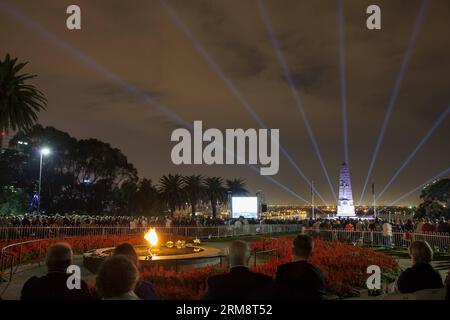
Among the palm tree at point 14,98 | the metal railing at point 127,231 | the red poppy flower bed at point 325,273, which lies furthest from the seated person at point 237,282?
the palm tree at point 14,98

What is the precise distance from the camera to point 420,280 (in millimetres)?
5848

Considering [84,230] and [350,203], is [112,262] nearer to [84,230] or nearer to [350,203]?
[84,230]

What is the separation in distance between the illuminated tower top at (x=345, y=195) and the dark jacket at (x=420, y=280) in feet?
371

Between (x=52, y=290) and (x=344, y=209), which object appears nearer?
(x=52, y=290)

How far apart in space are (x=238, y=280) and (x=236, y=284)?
2.2 inches

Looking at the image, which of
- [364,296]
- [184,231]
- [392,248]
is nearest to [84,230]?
[184,231]

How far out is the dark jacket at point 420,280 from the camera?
5.82m

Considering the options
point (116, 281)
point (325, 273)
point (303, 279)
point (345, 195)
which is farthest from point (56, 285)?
point (345, 195)

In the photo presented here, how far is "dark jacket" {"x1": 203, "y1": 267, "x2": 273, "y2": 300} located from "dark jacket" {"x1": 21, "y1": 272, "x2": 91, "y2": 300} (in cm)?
157

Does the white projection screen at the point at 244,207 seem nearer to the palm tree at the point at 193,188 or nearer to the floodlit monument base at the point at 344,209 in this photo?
the palm tree at the point at 193,188

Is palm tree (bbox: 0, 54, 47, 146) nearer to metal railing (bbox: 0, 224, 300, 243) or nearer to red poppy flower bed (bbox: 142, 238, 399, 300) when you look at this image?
metal railing (bbox: 0, 224, 300, 243)

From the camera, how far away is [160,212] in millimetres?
90375

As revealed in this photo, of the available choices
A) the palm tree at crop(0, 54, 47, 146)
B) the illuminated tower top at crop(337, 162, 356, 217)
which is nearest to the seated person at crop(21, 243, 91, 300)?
the palm tree at crop(0, 54, 47, 146)

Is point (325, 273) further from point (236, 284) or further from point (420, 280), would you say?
point (236, 284)
